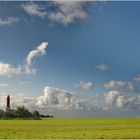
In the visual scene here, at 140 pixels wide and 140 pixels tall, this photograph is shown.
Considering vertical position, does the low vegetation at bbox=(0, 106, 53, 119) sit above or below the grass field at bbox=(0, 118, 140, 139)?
above

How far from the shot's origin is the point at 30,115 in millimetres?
170250

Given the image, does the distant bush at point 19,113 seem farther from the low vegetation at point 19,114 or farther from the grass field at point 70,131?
the grass field at point 70,131

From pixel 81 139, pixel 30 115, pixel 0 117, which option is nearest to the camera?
pixel 81 139

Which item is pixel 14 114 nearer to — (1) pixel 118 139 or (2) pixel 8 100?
(2) pixel 8 100

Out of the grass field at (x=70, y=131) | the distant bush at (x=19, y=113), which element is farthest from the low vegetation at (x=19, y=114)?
the grass field at (x=70, y=131)

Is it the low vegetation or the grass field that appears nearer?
the grass field

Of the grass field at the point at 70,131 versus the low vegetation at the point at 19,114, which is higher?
the low vegetation at the point at 19,114

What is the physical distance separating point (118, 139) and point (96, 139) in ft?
7.22

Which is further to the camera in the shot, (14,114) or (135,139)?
(14,114)

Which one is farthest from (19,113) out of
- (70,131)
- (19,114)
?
(70,131)

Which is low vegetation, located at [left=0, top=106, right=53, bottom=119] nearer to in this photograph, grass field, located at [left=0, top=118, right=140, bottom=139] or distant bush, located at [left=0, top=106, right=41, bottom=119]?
distant bush, located at [left=0, top=106, right=41, bottom=119]

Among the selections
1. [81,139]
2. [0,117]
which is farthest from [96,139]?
[0,117]

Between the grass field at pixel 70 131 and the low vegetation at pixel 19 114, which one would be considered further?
the low vegetation at pixel 19 114

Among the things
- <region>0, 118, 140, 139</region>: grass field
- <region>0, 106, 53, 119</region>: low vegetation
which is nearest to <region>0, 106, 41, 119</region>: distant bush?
<region>0, 106, 53, 119</region>: low vegetation
